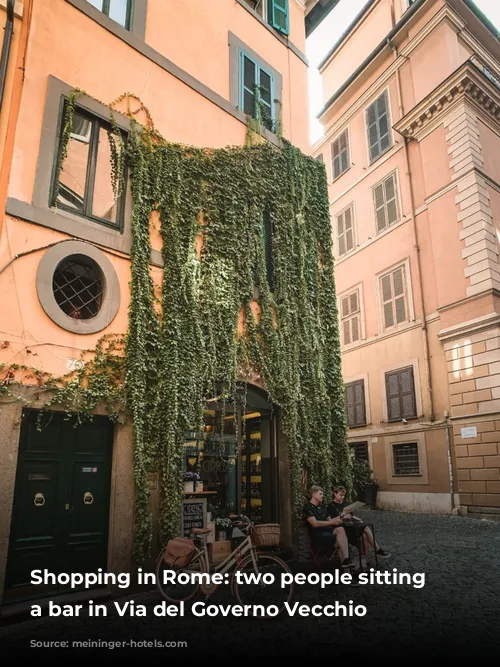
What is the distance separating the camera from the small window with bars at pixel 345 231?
2039 centimetres

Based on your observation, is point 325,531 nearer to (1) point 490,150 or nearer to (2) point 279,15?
(2) point 279,15

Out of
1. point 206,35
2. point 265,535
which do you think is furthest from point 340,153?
point 265,535

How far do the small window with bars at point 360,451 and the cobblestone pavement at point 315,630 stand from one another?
11264mm

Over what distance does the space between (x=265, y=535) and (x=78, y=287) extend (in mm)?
4276

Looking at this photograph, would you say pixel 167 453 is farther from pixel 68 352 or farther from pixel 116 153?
pixel 116 153

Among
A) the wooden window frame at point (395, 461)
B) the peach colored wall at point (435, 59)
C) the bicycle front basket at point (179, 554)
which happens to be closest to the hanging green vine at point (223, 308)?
the bicycle front basket at point (179, 554)

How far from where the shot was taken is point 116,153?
25.7 ft

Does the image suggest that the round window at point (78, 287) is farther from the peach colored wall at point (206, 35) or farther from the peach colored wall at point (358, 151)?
the peach colored wall at point (358, 151)

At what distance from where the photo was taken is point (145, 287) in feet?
24.6

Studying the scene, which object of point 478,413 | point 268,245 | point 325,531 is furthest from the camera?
point 478,413

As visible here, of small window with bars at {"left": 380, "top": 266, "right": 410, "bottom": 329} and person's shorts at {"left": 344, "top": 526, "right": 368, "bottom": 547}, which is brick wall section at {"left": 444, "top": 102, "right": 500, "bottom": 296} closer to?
small window with bars at {"left": 380, "top": 266, "right": 410, "bottom": 329}

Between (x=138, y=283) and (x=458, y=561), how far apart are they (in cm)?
689

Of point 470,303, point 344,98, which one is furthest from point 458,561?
point 344,98

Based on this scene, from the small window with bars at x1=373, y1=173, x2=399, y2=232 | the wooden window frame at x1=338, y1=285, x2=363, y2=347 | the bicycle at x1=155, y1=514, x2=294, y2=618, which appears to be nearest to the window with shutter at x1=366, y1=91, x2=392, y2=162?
the small window with bars at x1=373, y1=173, x2=399, y2=232
